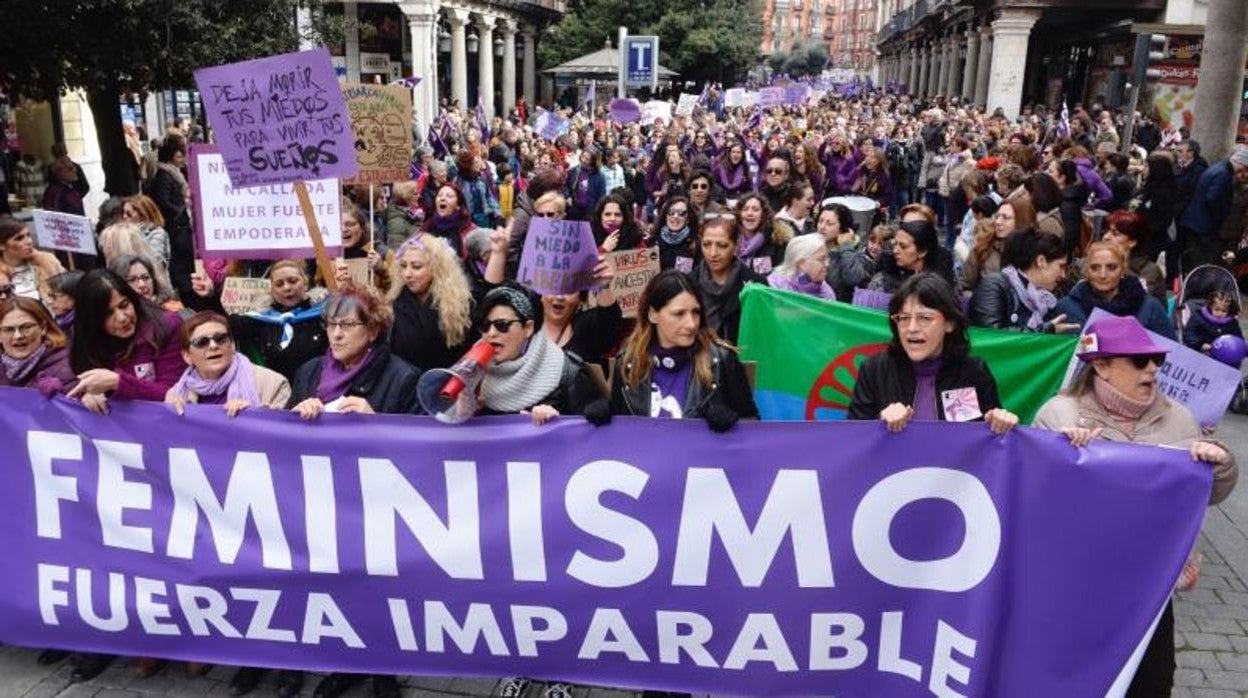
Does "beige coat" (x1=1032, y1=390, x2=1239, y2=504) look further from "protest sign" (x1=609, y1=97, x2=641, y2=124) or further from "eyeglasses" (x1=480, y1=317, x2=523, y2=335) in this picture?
"protest sign" (x1=609, y1=97, x2=641, y2=124)

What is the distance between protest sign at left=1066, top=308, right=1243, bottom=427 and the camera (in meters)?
3.87

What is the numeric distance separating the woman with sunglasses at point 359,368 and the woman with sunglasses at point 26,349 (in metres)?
1.09

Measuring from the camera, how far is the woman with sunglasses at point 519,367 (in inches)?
147

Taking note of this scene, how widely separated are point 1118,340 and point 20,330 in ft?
13.9

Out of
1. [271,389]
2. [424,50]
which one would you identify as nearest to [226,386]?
[271,389]

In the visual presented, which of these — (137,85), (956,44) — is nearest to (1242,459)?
(137,85)

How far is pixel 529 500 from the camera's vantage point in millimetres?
3523

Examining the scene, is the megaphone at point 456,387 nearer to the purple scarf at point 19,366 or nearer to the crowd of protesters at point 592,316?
the crowd of protesters at point 592,316

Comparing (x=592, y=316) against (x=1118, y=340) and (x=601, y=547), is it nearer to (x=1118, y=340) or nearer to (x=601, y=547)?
(x=601, y=547)

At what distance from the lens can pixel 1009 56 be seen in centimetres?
3153

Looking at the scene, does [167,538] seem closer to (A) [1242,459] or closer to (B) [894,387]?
(B) [894,387]

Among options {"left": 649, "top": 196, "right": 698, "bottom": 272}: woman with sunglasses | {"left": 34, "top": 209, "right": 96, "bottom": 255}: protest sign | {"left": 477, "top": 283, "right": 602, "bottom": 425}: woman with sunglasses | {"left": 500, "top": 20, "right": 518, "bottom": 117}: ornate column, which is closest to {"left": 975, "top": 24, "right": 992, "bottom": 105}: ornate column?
{"left": 500, "top": 20, "right": 518, "bottom": 117}: ornate column

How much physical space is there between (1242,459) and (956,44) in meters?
46.0

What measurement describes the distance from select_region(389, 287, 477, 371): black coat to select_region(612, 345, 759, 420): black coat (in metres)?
1.27
